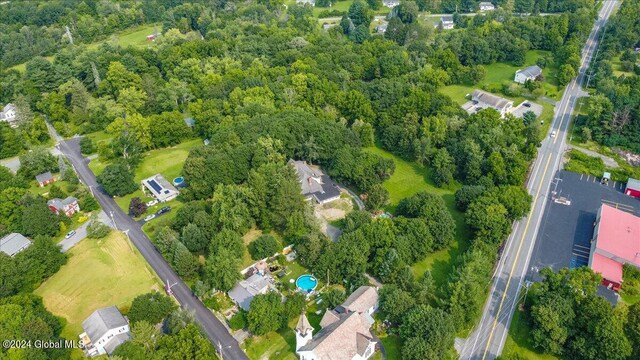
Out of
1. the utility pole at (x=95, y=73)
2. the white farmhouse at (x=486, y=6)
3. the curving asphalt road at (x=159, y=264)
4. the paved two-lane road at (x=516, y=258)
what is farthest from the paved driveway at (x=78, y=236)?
the white farmhouse at (x=486, y=6)

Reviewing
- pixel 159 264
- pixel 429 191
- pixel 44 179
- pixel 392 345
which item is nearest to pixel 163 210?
pixel 159 264

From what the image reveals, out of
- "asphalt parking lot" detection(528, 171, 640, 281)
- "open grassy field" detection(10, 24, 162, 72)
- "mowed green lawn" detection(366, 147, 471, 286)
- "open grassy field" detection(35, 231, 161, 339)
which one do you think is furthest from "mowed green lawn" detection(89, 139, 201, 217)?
"open grassy field" detection(10, 24, 162, 72)

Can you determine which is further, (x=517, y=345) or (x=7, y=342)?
(x=517, y=345)

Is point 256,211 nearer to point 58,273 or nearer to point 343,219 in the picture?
point 343,219

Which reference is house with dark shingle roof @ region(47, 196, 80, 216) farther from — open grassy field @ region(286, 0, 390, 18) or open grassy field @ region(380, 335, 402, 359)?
open grassy field @ region(286, 0, 390, 18)

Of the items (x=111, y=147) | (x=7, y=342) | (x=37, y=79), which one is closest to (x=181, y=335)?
(x=7, y=342)

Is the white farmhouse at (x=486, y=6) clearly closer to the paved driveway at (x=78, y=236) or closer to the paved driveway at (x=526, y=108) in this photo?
the paved driveway at (x=526, y=108)
